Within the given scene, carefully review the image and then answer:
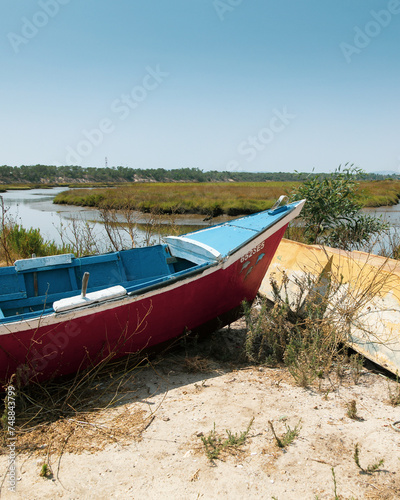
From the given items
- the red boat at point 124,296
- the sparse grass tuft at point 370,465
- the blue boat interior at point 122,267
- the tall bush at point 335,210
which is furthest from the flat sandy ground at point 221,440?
the tall bush at point 335,210

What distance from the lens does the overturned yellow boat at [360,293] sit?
4.03 metres

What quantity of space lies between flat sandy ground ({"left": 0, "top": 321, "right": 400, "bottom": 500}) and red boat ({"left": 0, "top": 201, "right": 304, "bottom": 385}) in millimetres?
561

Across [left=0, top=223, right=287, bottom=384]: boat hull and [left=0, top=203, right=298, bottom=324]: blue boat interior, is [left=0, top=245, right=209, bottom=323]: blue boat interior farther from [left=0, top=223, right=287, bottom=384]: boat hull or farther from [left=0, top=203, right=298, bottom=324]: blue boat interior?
[left=0, top=223, right=287, bottom=384]: boat hull

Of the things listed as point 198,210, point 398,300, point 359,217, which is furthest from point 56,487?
point 198,210

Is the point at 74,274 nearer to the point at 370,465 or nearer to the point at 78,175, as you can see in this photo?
the point at 370,465

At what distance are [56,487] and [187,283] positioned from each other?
2.22m

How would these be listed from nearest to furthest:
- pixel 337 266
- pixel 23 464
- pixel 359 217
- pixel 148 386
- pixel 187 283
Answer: pixel 23 464
pixel 148 386
pixel 187 283
pixel 337 266
pixel 359 217

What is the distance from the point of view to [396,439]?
279cm

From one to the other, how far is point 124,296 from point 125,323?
361 mm

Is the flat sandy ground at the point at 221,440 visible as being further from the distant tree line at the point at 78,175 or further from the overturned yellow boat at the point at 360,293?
the distant tree line at the point at 78,175

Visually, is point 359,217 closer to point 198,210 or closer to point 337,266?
point 337,266

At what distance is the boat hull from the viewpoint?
132 inches

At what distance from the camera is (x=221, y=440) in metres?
2.81

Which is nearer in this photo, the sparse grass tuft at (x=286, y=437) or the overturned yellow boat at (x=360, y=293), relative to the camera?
the sparse grass tuft at (x=286, y=437)
